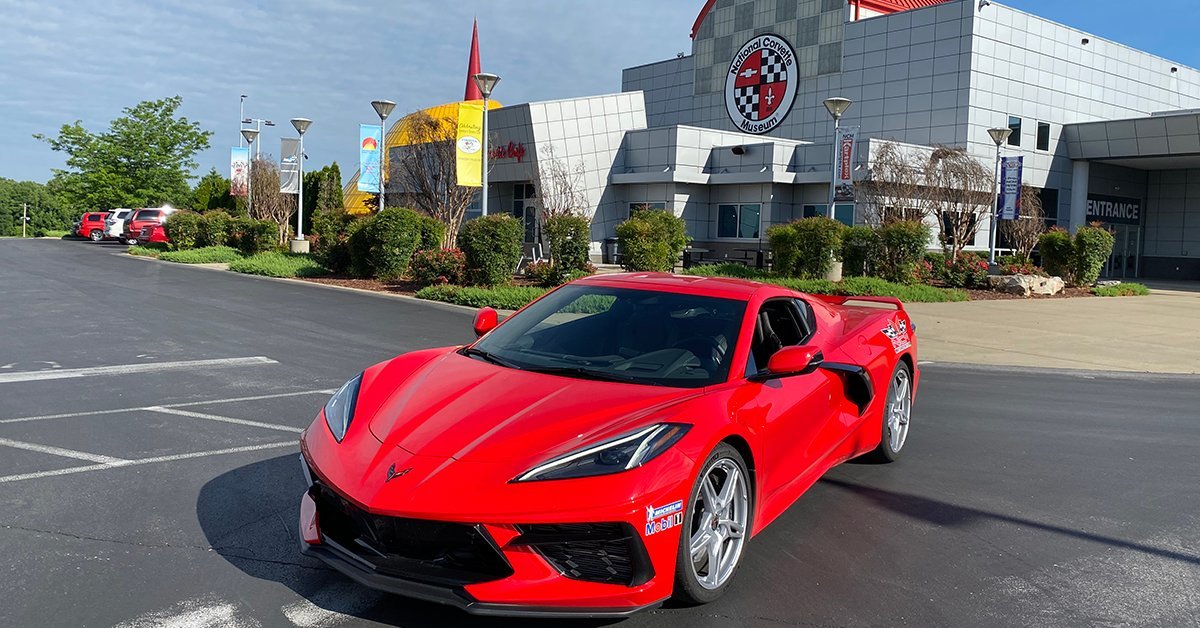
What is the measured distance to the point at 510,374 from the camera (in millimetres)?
4137

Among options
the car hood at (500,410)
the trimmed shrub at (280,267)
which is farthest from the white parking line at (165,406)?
the trimmed shrub at (280,267)

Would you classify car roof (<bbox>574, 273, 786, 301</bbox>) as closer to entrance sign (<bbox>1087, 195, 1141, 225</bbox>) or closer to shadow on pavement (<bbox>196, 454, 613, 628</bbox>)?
shadow on pavement (<bbox>196, 454, 613, 628</bbox>)

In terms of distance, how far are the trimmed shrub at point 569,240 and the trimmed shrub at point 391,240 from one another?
3752 mm

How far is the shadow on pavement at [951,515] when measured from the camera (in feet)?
14.9

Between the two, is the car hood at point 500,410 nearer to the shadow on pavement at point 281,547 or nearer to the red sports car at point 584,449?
the red sports car at point 584,449

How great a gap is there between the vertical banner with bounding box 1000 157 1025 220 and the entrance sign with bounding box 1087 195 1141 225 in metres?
12.6

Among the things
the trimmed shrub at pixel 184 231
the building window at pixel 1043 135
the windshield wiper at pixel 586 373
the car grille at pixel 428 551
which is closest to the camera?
the car grille at pixel 428 551

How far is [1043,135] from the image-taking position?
1459 inches

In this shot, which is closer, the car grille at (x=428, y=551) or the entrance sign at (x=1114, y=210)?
the car grille at (x=428, y=551)

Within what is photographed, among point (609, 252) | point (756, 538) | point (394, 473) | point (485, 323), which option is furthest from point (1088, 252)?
point (394, 473)

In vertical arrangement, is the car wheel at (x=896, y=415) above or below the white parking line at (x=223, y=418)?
above

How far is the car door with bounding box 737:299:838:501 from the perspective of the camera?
406 cm

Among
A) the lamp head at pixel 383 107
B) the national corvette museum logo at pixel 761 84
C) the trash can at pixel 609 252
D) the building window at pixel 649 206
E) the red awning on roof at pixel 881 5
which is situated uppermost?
the red awning on roof at pixel 881 5

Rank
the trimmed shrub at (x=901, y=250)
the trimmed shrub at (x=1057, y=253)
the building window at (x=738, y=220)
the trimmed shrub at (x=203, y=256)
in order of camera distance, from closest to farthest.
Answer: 1. the trimmed shrub at (x=901, y=250)
2. the trimmed shrub at (x=1057, y=253)
3. the trimmed shrub at (x=203, y=256)
4. the building window at (x=738, y=220)
